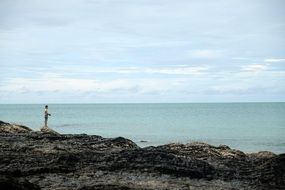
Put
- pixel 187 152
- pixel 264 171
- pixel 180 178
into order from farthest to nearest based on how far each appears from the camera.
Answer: pixel 187 152, pixel 264 171, pixel 180 178

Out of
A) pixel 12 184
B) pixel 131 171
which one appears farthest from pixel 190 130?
pixel 12 184

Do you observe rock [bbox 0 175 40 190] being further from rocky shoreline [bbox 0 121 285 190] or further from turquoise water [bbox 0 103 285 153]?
turquoise water [bbox 0 103 285 153]

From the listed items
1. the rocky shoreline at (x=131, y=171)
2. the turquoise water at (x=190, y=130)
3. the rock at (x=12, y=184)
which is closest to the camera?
the rock at (x=12, y=184)

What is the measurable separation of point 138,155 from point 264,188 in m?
4.37

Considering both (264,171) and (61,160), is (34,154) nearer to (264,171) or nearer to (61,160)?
(61,160)

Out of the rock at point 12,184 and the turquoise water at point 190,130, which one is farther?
the turquoise water at point 190,130

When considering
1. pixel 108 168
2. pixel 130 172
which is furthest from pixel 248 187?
pixel 108 168

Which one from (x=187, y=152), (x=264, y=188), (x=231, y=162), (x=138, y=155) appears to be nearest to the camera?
(x=264, y=188)

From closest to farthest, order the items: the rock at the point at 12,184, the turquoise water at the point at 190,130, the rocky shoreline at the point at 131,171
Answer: the rock at the point at 12,184 < the rocky shoreline at the point at 131,171 < the turquoise water at the point at 190,130

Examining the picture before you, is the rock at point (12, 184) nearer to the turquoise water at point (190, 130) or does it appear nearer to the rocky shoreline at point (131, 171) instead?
the rocky shoreline at point (131, 171)

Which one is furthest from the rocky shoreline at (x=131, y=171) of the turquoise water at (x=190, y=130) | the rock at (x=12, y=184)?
the turquoise water at (x=190, y=130)

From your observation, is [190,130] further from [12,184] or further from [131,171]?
[12,184]

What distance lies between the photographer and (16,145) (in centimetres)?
1630

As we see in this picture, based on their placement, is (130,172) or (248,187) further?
(130,172)
